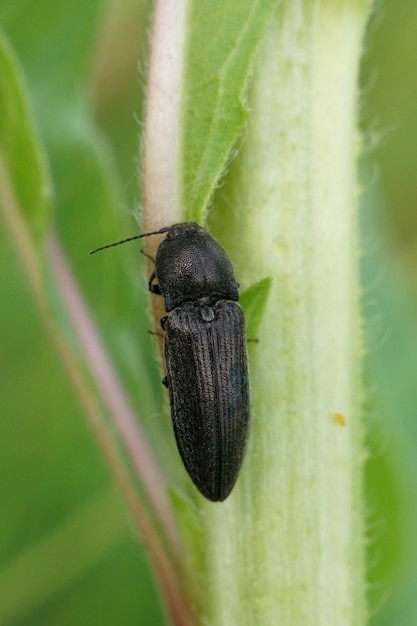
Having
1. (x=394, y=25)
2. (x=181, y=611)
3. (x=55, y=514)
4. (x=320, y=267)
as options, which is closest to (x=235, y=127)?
(x=320, y=267)

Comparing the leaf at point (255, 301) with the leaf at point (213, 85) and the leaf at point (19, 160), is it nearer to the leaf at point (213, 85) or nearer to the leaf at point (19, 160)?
the leaf at point (213, 85)

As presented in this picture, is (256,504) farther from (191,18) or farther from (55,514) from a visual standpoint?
(55,514)

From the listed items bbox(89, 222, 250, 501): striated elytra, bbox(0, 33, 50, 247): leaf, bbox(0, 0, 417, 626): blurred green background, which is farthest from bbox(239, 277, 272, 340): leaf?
bbox(0, 33, 50, 247): leaf

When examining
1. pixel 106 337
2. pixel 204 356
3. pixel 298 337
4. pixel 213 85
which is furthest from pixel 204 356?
pixel 213 85

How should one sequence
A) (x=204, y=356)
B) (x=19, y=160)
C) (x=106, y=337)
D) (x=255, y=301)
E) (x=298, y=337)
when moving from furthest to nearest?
(x=106, y=337) → (x=204, y=356) → (x=19, y=160) → (x=298, y=337) → (x=255, y=301)

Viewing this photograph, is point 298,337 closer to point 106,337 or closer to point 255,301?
point 255,301

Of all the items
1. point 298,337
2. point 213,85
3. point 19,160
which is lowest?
point 298,337

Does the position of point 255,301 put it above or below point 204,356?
above
